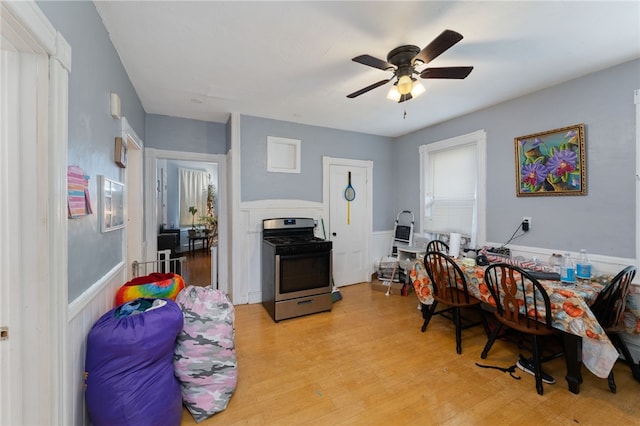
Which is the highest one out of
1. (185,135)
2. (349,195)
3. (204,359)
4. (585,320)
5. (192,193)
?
(185,135)

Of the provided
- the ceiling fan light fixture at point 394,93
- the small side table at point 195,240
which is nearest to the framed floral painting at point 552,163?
the ceiling fan light fixture at point 394,93

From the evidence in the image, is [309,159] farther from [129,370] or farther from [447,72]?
[129,370]

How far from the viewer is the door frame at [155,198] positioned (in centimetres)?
347

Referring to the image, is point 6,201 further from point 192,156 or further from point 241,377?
point 192,156

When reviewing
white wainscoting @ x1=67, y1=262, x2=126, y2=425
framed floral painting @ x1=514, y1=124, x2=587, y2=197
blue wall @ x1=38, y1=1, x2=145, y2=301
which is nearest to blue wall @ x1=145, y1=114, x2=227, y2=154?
blue wall @ x1=38, y1=1, x2=145, y2=301

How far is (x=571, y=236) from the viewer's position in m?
2.58

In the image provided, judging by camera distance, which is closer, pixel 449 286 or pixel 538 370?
pixel 538 370

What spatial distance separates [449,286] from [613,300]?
111 cm

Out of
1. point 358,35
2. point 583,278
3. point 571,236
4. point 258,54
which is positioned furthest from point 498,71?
point 258,54

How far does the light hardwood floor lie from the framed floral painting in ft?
5.30

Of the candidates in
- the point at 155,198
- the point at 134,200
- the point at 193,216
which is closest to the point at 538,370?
the point at 134,200

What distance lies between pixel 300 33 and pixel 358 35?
1.38ft

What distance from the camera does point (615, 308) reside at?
199 cm

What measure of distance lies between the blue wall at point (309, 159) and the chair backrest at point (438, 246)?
1.22 metres
